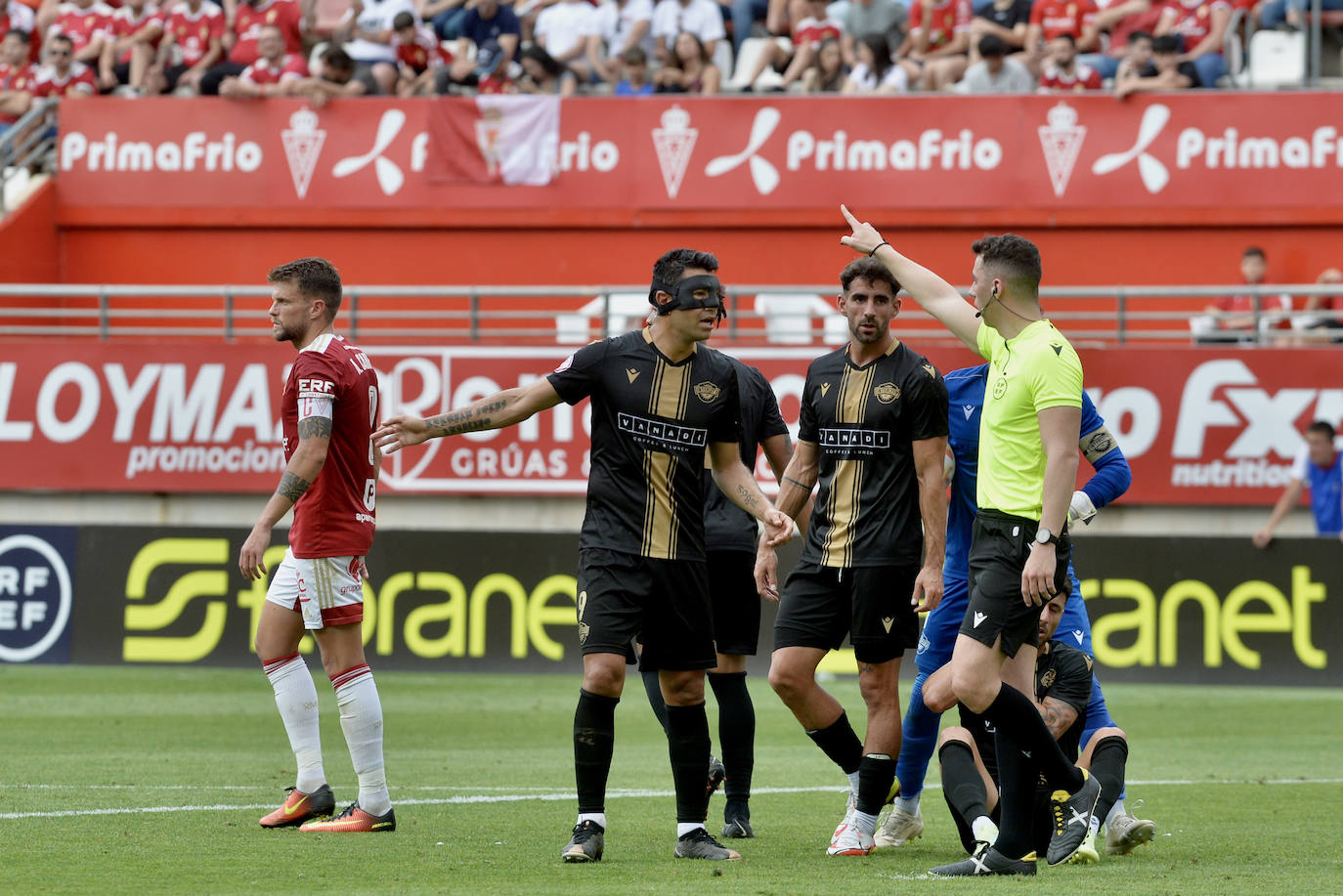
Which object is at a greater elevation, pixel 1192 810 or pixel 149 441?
pixel 149 441

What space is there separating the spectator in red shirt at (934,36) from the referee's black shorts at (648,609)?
15.3 metres

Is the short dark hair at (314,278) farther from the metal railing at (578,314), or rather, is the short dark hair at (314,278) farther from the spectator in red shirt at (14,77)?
the spectator in red shirt at (14,77)

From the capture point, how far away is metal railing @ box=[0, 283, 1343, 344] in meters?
17.8

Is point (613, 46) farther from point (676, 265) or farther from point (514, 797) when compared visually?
point (676, 265)

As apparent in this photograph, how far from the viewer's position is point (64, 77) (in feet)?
76.7

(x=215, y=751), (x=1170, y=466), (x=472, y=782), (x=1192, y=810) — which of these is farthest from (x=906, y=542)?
(x=1170, y=466)

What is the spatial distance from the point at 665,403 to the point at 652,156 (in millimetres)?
15113

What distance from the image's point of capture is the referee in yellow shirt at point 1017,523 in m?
6.46

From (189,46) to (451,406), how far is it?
7.88 meters

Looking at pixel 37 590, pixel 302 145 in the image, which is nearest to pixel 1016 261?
pixel 37 590

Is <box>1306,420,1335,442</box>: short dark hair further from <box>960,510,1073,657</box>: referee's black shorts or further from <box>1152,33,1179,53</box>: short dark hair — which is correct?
<box>960,510,1073,657</box>: referee's black shorts

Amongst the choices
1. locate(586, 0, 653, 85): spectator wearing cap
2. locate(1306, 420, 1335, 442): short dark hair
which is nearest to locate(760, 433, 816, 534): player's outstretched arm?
locate(1306, 420, 1335, 442): short dark hair

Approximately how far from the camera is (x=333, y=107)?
73.6 ft

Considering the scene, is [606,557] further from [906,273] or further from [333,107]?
[333,107]
